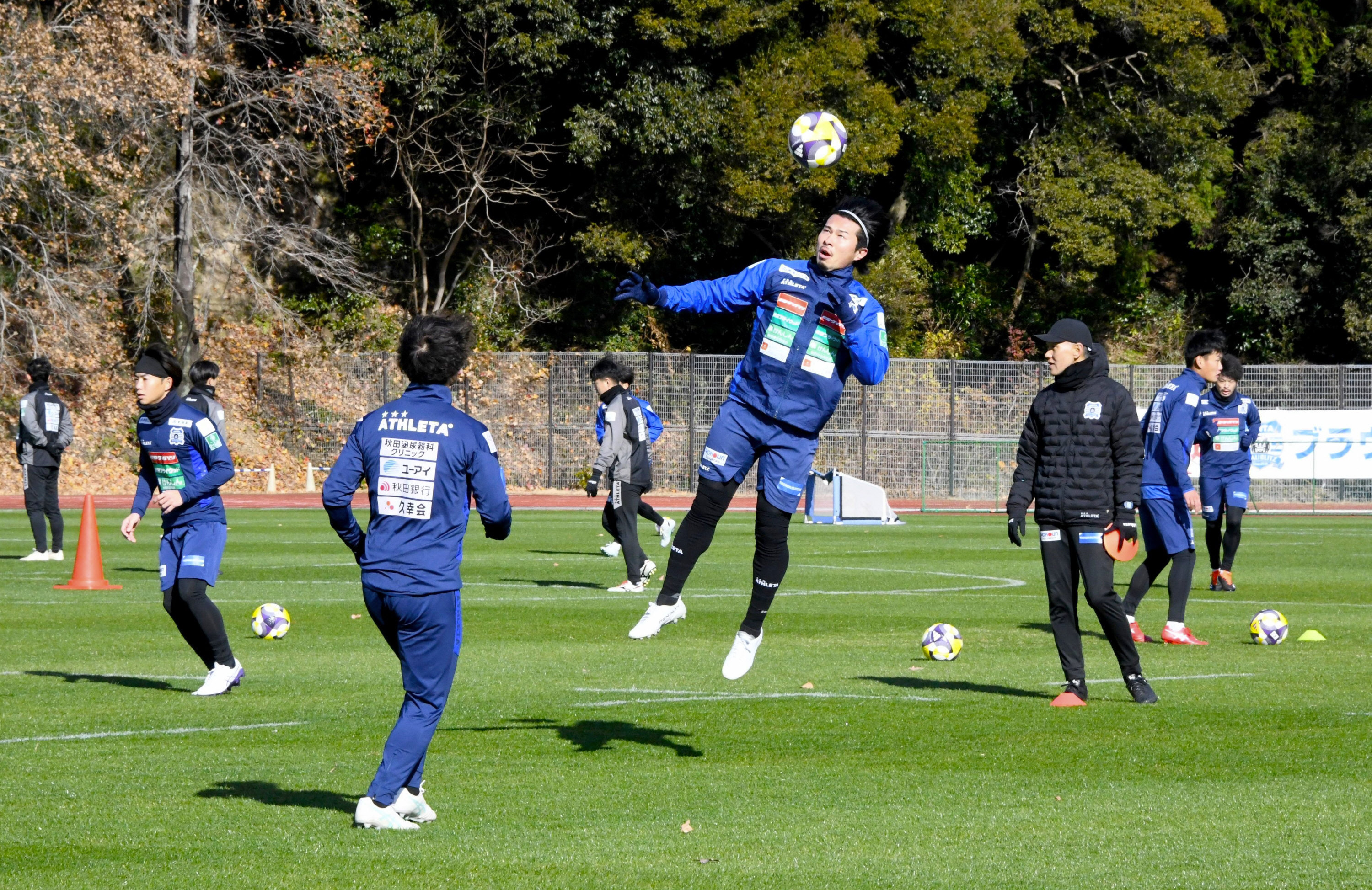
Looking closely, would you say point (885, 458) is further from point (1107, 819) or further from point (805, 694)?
point (1107, 819)

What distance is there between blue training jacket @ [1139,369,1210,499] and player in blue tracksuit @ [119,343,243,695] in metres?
7.09

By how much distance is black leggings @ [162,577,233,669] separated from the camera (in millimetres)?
9469

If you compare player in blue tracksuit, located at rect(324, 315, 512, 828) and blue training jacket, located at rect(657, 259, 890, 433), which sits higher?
blue training jacket, located at rect(657, 259, 890, 433)

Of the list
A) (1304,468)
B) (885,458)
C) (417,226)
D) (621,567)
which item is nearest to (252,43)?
(417,226)

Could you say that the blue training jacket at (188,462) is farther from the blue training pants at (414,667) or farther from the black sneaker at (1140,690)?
the black sneaker at (1140,690)

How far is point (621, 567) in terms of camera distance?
19.4m

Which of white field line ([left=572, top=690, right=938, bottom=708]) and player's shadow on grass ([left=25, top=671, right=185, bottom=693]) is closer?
white field line ([left=572, top=690, right=938, bottom=708])

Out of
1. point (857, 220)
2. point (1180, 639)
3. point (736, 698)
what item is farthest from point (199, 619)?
point (1180, 639)

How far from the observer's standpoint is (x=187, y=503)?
31.9 ft

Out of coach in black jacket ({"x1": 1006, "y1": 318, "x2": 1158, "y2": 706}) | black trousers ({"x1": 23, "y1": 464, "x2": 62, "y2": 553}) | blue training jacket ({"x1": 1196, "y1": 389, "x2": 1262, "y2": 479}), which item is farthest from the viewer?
black trousers ({"x1": 23, "y1": 464, "x2": 62, "y2": 553})

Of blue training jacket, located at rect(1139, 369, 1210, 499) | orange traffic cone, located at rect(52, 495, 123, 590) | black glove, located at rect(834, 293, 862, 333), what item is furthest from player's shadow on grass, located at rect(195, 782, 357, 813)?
orange traffic cone, located at rect(52, 495, 123, 590)

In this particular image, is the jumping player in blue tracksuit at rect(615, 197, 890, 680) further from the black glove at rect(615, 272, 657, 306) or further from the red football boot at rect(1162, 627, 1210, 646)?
the red football boot at rect(1162, 627, 1210, 646)

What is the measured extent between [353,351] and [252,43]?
7.87 m

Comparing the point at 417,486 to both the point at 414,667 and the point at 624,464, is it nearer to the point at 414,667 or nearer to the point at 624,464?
the point at 414,667
